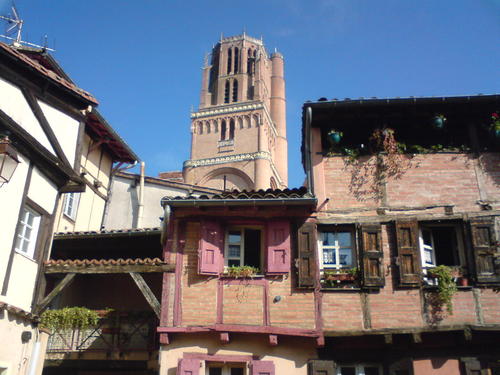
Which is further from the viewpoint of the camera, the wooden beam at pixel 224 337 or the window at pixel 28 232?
the window at pixel 28 232

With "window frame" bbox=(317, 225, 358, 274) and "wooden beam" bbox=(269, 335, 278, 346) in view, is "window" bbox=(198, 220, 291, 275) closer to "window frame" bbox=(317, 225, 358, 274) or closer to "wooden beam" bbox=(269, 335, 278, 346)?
"window frame" bbox=(317, 225, 358, 274)

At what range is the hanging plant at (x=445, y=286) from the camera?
35.7 feet

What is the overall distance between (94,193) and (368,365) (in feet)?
38.8

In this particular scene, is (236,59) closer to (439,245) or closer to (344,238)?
(344,238)

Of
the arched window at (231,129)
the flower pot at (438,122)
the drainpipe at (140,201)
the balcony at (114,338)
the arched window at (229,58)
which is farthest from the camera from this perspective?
the arched window at (229,58)

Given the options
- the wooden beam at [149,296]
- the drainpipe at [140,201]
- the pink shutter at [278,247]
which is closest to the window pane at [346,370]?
the pink shutter at [278,247]

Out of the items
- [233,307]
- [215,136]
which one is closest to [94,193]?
[233,307]

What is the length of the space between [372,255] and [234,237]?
3.03 m

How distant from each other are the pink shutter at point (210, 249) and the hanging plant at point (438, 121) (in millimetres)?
5356

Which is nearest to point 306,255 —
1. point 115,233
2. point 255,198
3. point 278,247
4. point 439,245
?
point 278,247

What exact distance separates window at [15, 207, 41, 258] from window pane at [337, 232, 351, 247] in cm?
696

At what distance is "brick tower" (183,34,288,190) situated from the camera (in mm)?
58000

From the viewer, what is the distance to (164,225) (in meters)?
12.4

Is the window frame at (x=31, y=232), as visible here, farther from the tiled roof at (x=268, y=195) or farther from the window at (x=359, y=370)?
the window at (x=359, y=370)
